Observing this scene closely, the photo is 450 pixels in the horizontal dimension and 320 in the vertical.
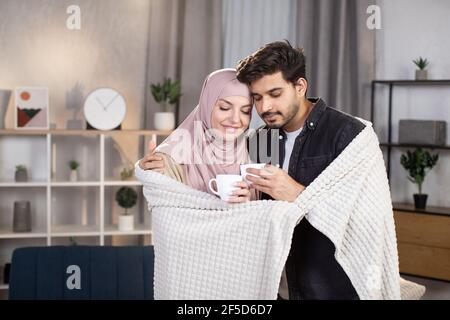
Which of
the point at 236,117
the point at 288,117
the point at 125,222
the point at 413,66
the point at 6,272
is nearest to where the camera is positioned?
the point at 236,117

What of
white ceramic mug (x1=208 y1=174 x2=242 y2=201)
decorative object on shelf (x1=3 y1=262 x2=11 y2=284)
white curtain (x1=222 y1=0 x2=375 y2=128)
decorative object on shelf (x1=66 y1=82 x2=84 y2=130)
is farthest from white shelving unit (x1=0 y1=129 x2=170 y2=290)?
white ceramic mug (x1=208 y1=174 x2=242 y2=201)

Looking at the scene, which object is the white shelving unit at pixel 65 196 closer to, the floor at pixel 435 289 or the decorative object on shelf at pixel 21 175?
the decorative object on shelf at pixel 21 175

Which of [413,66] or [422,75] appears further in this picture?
[413,66]

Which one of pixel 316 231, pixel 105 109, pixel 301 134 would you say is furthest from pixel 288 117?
pixel 105 109

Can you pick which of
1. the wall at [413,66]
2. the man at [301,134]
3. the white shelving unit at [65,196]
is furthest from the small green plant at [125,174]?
the man at [301,134]

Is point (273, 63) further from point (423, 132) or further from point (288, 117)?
point (423, 132)

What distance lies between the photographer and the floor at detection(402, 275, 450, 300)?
13.3 ft

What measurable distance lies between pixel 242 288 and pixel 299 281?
0.26 m

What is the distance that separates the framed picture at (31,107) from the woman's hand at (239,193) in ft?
8.47

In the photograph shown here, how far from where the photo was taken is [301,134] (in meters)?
1.72

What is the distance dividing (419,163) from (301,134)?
2.40 meters

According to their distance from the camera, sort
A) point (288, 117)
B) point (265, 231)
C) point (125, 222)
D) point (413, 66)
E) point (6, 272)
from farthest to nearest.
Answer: point (413, 66) < point (125, 222) < point (6, 272) < point (288, 117) < point (265, 231)

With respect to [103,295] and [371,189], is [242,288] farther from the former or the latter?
[103,295]

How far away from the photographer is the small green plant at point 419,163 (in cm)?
394
